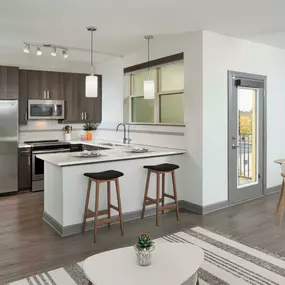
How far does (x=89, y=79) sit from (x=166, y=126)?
1528 millimetres

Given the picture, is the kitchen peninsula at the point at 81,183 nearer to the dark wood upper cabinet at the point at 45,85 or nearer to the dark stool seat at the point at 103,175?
the dark stool seat at the point at 103,175

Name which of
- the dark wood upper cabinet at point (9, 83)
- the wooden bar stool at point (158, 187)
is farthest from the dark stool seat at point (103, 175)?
the dark wood upper cabinet at point (9, 83)

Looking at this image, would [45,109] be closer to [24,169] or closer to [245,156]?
[24,169]

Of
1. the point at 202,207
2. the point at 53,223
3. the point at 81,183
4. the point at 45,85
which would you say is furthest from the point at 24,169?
the point at 202,207

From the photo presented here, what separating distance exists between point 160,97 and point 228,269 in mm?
3352

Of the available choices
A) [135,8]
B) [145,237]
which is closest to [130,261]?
[145,237]

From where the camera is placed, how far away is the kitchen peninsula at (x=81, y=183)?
12.3ft

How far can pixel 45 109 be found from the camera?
6.38 meters

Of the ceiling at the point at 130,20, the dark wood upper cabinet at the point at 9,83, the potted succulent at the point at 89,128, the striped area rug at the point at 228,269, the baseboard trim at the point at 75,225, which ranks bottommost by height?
the striped area rug at the point at 228,269

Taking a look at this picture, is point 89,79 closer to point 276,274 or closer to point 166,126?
point 166,126

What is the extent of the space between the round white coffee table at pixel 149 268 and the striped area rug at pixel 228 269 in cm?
53

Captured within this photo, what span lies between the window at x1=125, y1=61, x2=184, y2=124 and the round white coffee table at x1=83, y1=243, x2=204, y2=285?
2995 millimetres

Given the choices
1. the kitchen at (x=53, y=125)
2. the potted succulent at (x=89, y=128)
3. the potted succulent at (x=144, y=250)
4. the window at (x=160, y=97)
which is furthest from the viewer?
the potted succulent at (x=89, y=128)

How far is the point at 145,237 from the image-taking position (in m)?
2.09
